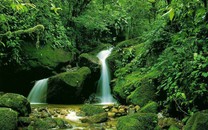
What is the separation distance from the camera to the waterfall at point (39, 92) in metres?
11.2

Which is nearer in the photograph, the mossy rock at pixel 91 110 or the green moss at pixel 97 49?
the mossy rock at pixel 91 110

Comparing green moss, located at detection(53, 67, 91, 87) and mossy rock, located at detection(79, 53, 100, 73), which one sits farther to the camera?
mossy rock, located at detection(79, 53, 100, 73)

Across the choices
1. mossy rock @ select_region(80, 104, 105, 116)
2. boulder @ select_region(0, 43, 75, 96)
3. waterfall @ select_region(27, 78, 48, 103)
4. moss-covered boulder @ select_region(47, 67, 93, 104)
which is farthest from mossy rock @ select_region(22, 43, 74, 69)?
mossy rock @ select_region(80, 104, 105, 116)

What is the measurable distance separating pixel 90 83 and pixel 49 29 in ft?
11.3

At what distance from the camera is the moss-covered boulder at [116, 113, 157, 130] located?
529 centimetres

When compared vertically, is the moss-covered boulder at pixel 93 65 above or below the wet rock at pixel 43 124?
above

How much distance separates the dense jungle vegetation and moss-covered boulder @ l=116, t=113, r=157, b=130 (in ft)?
1.87

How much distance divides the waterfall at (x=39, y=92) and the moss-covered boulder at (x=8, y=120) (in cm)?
490

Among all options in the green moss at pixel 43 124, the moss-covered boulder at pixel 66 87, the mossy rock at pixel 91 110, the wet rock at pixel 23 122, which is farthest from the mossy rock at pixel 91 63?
the wet rock at pixel 23 122

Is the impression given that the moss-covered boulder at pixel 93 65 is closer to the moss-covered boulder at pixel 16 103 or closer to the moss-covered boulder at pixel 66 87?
the moss-covered boulder at pixel 66 87

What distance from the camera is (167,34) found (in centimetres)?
779

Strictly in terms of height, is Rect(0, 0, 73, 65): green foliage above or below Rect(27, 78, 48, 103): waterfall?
above

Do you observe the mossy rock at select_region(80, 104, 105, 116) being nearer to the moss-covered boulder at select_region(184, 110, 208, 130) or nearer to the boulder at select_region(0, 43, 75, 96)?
the moss-covered boulder at select_region(184, 110, 208, 130)

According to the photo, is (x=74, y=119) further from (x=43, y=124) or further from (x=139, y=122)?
(x=139, y=122)
